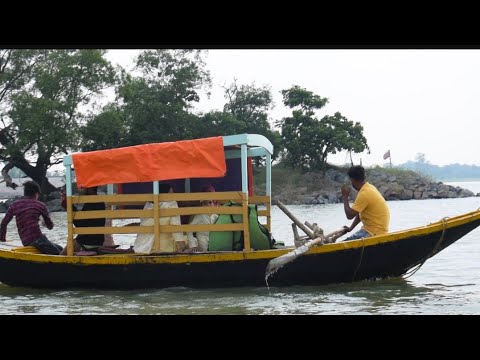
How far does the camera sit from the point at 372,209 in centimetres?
907

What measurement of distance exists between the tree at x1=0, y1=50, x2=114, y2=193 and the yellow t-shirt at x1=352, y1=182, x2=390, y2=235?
3466 cm

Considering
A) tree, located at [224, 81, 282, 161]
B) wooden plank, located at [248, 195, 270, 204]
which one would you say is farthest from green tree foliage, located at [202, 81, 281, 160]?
wooden plank, located at [248, 195, 270, 204]

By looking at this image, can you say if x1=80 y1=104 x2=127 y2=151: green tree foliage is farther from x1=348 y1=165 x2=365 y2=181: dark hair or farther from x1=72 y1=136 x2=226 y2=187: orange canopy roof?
x1=348 y1=165 x2=365 y2=181: dark hair

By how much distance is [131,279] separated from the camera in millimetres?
9391

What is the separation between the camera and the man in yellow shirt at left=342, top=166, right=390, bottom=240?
887 cm

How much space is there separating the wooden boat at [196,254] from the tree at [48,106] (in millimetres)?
33077


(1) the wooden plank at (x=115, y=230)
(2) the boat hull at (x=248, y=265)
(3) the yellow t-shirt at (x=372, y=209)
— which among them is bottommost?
(2) the boat hull at (x=248, y=265)

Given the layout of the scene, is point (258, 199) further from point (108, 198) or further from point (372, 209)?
point (108, 198)

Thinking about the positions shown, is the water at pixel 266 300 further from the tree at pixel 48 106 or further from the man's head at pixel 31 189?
the tree at pixel 48 106

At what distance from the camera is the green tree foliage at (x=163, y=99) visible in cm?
4825

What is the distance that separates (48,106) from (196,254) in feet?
Answer: 114

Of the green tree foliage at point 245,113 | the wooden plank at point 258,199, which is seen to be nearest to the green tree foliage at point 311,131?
the green tree foliage at point 245,113
